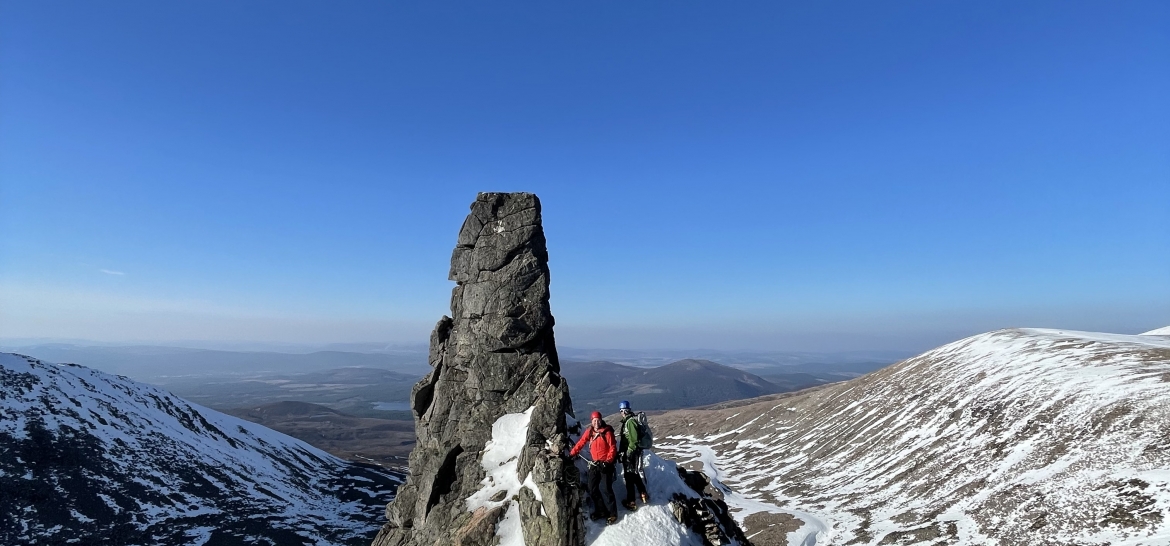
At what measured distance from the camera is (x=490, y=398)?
104ft

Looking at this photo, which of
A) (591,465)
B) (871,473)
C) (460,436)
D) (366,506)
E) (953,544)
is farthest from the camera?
(366,506)

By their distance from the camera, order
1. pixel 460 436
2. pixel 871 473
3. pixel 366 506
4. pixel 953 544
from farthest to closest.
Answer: pixel 366 506
pixel 871 473
pixel 953 544
pixel 460 436

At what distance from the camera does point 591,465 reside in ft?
70.4

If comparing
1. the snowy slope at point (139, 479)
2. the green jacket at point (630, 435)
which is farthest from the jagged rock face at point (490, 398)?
the snowy slope at point (139, 479)

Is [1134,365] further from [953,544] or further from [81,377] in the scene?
[81,377]

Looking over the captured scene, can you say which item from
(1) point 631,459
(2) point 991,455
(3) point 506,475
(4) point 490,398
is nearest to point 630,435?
(1) point 631,459

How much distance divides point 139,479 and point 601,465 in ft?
320

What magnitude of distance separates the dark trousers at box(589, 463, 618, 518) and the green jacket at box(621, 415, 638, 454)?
4.03 feet

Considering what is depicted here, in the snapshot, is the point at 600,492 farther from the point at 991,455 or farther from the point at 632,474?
the point at 991,455

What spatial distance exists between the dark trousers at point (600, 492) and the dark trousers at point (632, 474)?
70 cm

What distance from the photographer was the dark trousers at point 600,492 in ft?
67.6

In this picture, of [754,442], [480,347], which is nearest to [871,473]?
[754,442]

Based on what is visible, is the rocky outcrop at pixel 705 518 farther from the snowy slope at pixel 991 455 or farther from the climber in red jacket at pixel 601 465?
the snowy slope at pixel 991 455

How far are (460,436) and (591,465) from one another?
470 inches
